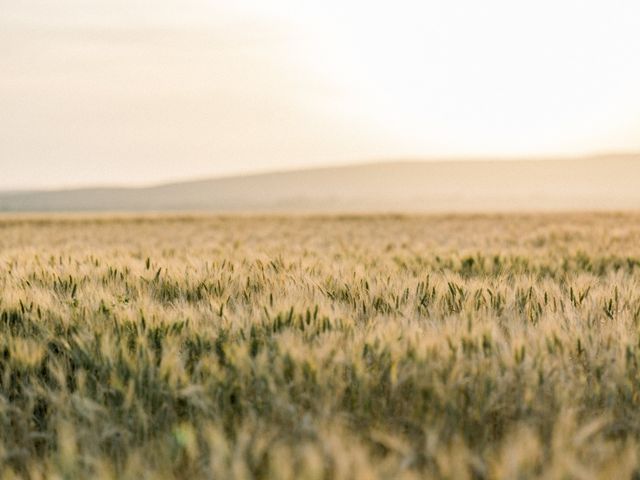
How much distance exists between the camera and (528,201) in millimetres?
123000

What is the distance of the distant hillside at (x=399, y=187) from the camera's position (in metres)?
129

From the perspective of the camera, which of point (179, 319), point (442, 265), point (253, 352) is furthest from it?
point (442, 265)

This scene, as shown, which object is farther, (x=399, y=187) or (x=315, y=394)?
(x=399, y=187)

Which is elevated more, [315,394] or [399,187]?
[399,187]

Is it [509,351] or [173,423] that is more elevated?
[509,351]

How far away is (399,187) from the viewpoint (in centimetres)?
13612

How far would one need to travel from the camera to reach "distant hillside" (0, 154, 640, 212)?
129 meters

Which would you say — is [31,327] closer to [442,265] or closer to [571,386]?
[571,386]

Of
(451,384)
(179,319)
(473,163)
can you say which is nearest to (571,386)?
(451,384)

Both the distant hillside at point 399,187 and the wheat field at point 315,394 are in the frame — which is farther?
the distant hillside at point 399,187

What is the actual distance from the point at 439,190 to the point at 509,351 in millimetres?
136304

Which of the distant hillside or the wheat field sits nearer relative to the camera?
the wheat field

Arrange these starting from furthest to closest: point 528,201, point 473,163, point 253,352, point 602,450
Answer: point 473,163 < point 528,201 < point 253,352 < point 602,450

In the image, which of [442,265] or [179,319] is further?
[442,265]
